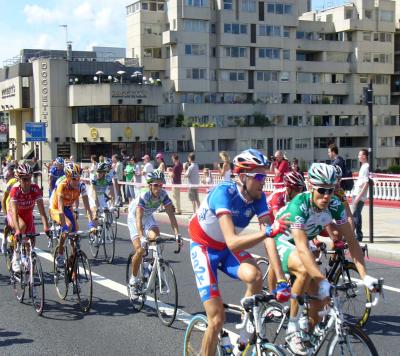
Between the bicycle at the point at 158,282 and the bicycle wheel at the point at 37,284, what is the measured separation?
1228mm

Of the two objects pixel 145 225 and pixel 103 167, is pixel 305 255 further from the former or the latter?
pixel 103 167

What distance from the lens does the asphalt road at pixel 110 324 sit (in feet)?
25.5

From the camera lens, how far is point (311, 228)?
7.00m

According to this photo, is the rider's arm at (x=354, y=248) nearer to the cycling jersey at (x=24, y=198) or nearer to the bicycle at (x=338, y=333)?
the bicycle at (x=338, y=333)

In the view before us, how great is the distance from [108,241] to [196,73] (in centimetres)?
6249

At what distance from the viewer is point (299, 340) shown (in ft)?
18.9

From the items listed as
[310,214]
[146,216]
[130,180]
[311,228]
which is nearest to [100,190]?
[146,216]

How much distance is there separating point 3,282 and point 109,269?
2.03m

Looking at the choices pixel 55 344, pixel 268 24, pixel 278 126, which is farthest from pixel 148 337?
pixel 268 24

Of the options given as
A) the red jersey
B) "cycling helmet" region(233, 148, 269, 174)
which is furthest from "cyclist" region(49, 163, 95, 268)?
"cycling helmet" region(233, 148, 269, 174)

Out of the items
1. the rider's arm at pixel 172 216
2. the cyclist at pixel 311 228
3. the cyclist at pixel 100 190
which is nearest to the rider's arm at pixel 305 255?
the cyclist at pixel 311 228

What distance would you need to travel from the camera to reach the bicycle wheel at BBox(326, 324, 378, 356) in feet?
17.1

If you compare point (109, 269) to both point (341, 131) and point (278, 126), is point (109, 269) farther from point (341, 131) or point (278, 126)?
point (341, 131)

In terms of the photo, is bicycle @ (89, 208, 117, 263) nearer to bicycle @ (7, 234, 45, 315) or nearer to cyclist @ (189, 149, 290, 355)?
bicycle @ (7, 234, 45, 315)
